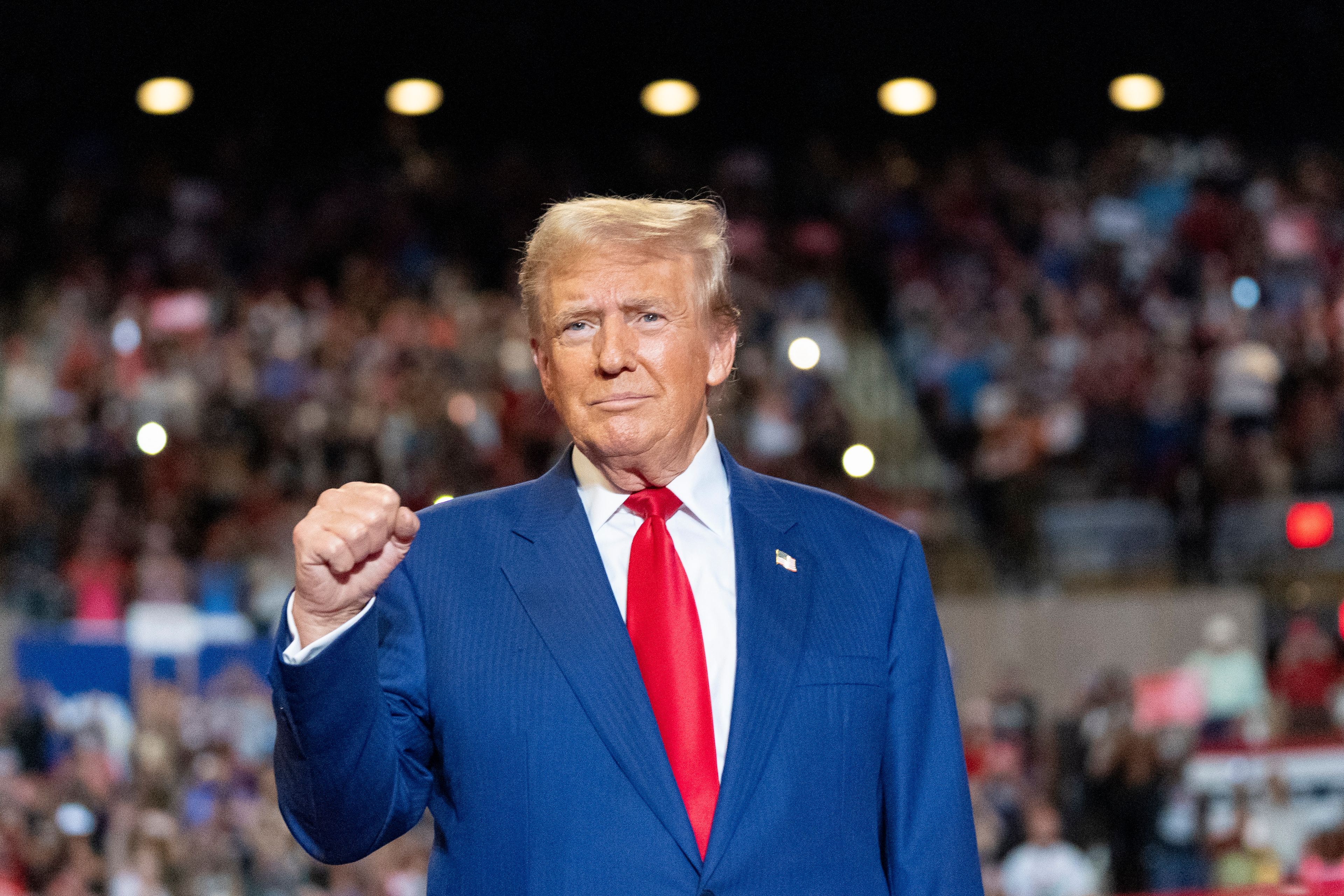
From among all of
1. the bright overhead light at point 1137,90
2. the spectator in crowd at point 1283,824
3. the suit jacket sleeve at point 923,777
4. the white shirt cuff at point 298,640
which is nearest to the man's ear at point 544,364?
the white shirt cuff at point 298,640

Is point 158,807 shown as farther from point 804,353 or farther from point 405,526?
point 405,526

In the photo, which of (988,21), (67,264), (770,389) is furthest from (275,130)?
(988,21)

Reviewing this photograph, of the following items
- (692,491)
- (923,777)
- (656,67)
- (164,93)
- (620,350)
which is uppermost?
(656,67)

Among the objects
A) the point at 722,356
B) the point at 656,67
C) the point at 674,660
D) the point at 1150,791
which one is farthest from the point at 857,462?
the point at 674,660

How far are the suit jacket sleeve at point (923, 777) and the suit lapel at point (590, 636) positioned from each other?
30 centimetres

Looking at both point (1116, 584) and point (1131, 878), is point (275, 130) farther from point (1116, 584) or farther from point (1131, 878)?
point (1131, 878)

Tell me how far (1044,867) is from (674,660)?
5669 millimetres

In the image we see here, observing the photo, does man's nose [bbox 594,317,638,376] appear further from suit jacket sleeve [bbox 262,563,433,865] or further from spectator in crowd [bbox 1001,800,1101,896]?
spectator in crowd [bbox 1001,800,1101,896]

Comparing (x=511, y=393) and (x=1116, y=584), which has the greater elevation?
(x=511, y=393)

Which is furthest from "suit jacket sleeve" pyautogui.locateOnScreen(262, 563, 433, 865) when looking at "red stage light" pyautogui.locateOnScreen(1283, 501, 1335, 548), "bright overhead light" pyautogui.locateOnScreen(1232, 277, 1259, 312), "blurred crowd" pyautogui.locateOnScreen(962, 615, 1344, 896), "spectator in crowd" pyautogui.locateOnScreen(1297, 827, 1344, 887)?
"bright overhead light" pyautogui.locateOnScreen(1232, 277, 1259, 312)

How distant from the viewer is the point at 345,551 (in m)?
1.67

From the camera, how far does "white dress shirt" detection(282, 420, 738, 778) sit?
1.99 m

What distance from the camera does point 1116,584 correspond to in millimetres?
9680

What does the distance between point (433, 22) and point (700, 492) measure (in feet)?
22.4
